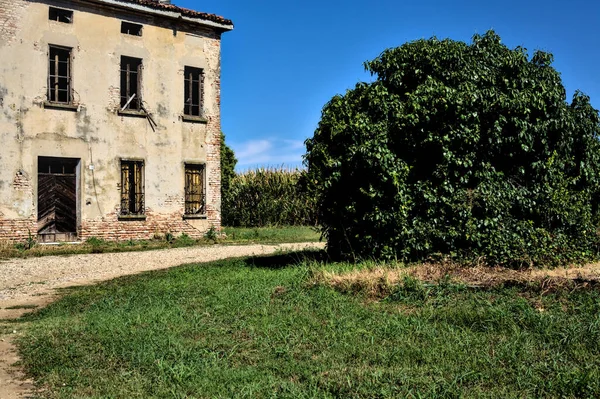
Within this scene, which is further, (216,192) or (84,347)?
(216,192)

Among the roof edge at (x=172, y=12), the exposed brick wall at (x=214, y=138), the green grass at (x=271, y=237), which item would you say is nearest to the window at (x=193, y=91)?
the exposed brick wall at (x=214, y=138)

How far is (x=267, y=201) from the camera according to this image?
30.5m

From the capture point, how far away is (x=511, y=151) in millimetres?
11508

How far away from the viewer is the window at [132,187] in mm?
21031

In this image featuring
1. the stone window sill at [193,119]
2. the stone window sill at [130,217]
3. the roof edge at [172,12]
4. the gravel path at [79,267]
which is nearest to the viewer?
the gravel path at [79,267]

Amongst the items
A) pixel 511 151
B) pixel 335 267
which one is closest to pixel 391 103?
pixel 511 151

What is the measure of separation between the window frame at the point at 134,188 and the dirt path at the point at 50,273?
284 centimetres

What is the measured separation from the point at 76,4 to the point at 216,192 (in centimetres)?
808

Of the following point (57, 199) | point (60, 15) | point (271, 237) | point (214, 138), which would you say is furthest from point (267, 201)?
point (60, 15)

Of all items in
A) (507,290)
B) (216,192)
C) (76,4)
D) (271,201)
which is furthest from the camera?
(271,201)

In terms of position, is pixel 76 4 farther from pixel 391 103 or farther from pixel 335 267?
pixel 335 267

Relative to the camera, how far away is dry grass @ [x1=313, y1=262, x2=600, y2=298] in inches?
332

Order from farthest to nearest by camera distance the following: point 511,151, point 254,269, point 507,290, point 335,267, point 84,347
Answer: point 254,269
point 511,151
point 335,267
point 507,290
point 84,347

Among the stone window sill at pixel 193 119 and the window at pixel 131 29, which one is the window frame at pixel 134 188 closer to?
the stone window sill at pixel 193 119
